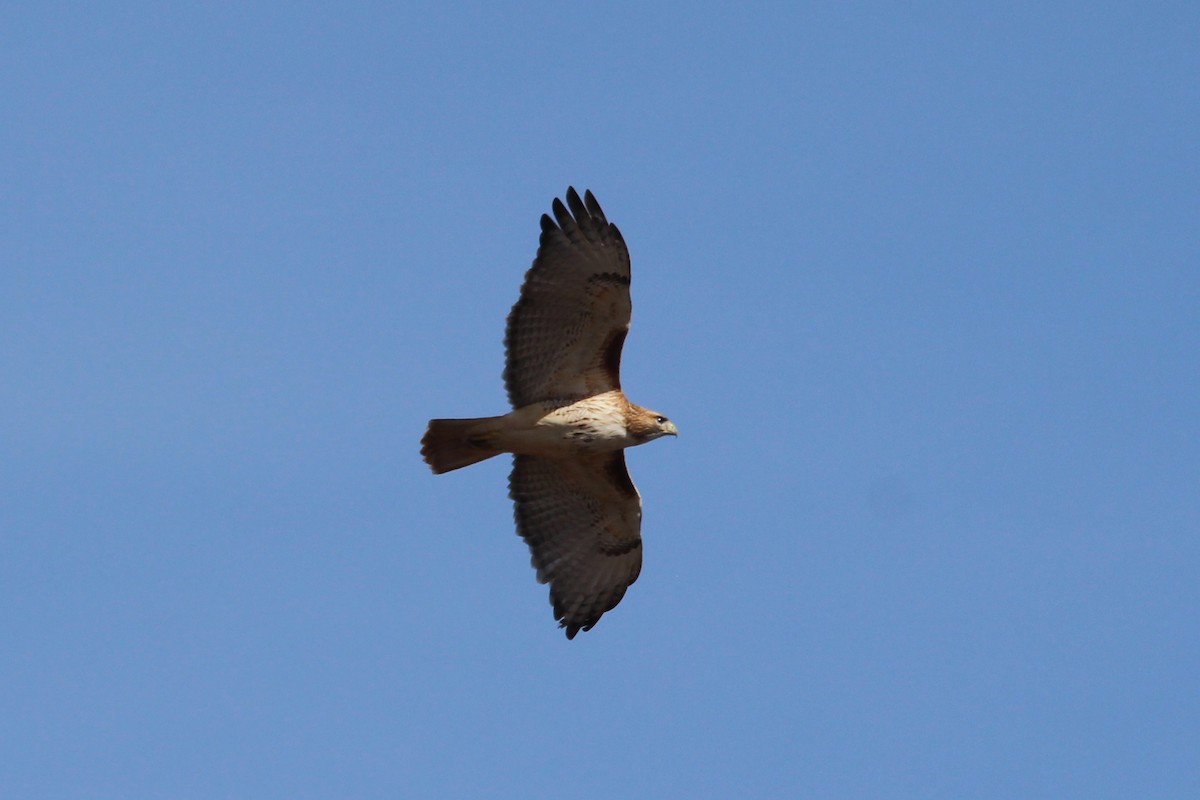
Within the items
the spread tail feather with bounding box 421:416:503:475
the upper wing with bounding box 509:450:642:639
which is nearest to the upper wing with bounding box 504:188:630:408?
the spread tail feather with bounding box 421:416:503:475

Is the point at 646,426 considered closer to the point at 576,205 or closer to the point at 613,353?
the point at 613,353

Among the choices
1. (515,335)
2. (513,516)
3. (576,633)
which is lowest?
(576,633)

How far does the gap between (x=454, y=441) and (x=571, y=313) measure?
1598 mm

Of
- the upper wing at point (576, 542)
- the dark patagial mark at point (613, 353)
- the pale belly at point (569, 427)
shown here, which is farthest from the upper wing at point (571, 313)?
the upper wing at point (576, 542)

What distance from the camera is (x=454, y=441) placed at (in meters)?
17.3

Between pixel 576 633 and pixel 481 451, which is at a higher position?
pixel 481 451

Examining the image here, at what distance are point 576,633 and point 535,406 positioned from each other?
2.45 metres

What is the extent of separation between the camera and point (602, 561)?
1853cm

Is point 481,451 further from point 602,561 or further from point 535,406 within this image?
point 602,561

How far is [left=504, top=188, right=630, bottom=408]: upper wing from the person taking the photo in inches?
677

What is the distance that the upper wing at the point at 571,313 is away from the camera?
17.2 metres

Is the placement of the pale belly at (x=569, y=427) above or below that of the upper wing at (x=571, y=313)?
below

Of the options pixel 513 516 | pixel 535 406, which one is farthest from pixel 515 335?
pixel 513 516

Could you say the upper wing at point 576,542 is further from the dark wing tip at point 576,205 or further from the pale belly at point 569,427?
the dark wing tip at point 576,205
